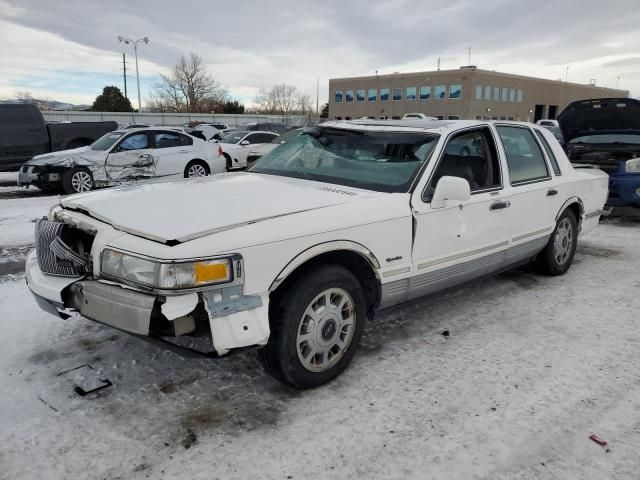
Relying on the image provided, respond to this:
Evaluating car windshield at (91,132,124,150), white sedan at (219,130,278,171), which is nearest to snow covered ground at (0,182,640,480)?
car windshield at (91,132,124,150)

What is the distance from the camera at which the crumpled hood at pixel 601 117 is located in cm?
813

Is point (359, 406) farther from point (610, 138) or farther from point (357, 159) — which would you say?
point (610, 138)

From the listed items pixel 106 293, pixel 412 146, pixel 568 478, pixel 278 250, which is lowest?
pixel 568 478

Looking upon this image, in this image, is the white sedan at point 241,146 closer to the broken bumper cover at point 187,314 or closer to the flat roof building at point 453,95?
the broken bumper cover at point 187,314

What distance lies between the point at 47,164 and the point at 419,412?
1044 cm

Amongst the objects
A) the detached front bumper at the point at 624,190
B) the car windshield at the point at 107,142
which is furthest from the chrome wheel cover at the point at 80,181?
the detached front bumper at the point at 624,190

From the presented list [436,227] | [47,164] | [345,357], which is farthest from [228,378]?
[47,164]

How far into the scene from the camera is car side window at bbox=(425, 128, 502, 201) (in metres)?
3.80

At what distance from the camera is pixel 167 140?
38.0 ft

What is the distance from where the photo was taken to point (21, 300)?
14.7 feet

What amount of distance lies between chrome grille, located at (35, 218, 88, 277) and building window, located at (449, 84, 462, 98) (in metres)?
57.4

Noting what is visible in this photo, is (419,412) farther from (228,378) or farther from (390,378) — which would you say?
(228,378)

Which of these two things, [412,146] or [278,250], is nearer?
[278,250]

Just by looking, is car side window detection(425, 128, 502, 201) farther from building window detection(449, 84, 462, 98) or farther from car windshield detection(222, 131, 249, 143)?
building window detection(449, 84, 462, 98)
